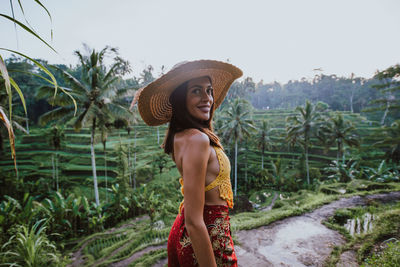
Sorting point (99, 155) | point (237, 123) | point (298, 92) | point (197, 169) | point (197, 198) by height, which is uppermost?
point (298, 92)

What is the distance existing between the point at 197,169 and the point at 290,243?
129 inches

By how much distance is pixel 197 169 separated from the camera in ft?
2.94

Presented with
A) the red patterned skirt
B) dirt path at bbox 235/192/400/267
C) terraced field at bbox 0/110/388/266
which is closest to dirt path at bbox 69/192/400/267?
dirt path at bbox 235/192/400/267

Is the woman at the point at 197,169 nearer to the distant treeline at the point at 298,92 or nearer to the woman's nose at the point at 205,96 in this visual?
the woman's nose at the point at 205,96

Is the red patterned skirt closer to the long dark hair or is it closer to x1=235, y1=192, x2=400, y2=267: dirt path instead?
the long dark hair

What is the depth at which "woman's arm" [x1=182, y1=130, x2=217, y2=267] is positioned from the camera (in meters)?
0.88

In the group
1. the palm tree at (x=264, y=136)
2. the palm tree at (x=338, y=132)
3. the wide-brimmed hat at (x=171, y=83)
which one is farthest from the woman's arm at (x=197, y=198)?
the palm tree at (x=264, y=136)

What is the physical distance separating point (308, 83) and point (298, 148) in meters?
26.0

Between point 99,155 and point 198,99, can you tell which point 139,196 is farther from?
point 99,155

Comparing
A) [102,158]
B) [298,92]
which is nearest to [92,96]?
[102,158]

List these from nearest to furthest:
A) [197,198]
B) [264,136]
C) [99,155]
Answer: [197,198] < [99,155] < [264,136]

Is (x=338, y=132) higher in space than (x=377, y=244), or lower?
higher

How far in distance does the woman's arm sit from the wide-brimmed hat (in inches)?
14.8

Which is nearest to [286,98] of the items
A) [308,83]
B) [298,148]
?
[308,83]
